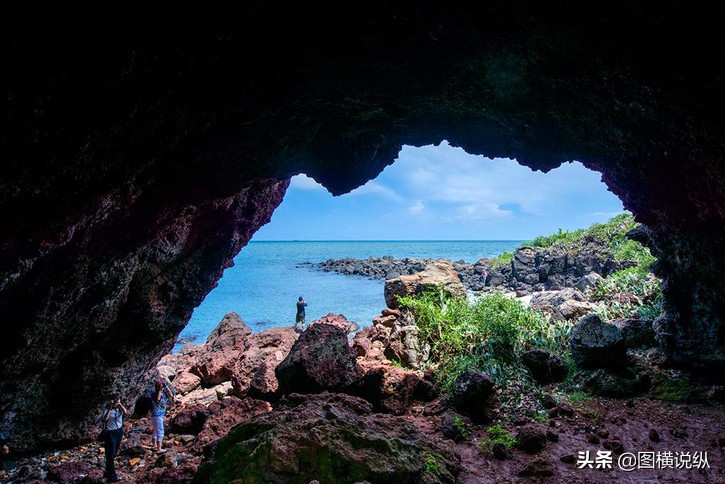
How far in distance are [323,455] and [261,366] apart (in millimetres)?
4590

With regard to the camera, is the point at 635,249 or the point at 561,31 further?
the point at 635,249

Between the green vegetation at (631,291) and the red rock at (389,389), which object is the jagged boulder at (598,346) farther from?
the red rock at (389,389)

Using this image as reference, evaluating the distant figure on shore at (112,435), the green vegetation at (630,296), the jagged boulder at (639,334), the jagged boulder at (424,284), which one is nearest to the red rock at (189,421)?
the distant figure on shore at (112,435)

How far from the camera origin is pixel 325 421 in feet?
13.8

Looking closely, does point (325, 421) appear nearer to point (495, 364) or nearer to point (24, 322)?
point (24, 322)

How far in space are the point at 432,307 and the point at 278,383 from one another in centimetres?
509

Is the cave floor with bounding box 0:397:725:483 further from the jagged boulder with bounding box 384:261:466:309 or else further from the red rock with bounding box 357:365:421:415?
the jagged boulder with bounding box 384:261:466:309

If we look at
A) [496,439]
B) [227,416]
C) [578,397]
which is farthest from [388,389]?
[578,397]

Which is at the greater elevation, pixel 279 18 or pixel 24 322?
pixel 279 18

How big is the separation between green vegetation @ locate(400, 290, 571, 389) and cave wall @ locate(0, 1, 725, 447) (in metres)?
2.55

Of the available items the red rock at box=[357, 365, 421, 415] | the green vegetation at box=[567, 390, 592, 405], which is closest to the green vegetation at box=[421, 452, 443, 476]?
the red rock at box=[357, 365, 421, 415]

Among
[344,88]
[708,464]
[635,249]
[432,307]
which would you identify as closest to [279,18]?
[344,88]

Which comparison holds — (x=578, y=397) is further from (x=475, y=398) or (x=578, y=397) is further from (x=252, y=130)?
(x=252, y=130)

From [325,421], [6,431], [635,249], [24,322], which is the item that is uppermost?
[635,249]
